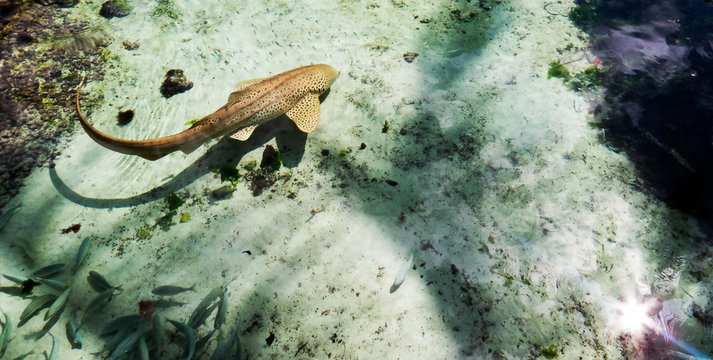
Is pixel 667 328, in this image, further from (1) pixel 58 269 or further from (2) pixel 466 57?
(1) pixel 58 269

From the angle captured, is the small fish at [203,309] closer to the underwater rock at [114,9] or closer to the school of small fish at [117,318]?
the school of small fish at [117,318]

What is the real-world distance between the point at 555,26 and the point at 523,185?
3756mm

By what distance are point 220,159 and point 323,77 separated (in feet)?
6.54

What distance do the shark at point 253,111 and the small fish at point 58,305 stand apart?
5.64 ft

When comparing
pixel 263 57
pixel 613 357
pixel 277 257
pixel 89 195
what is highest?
pixel 263 57

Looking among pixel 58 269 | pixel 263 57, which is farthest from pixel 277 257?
pixel 263 57

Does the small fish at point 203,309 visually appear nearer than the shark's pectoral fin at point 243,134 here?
Yes

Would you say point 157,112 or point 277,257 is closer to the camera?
point 277,257

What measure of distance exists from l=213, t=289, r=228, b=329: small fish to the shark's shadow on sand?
1.75 meters

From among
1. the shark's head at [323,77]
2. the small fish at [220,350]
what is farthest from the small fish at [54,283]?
the shark's head at [323,77]

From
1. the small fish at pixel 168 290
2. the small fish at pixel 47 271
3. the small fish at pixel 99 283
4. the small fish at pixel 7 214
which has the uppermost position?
the small fish at pixel 7 214

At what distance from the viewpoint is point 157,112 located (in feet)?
15.9

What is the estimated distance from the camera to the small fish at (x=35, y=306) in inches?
131

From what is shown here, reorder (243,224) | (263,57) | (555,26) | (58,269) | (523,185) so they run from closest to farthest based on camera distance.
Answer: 1. (58,269)
2. (243,224)
3. (523,185)
4. (263,57)
5. (555,26)
